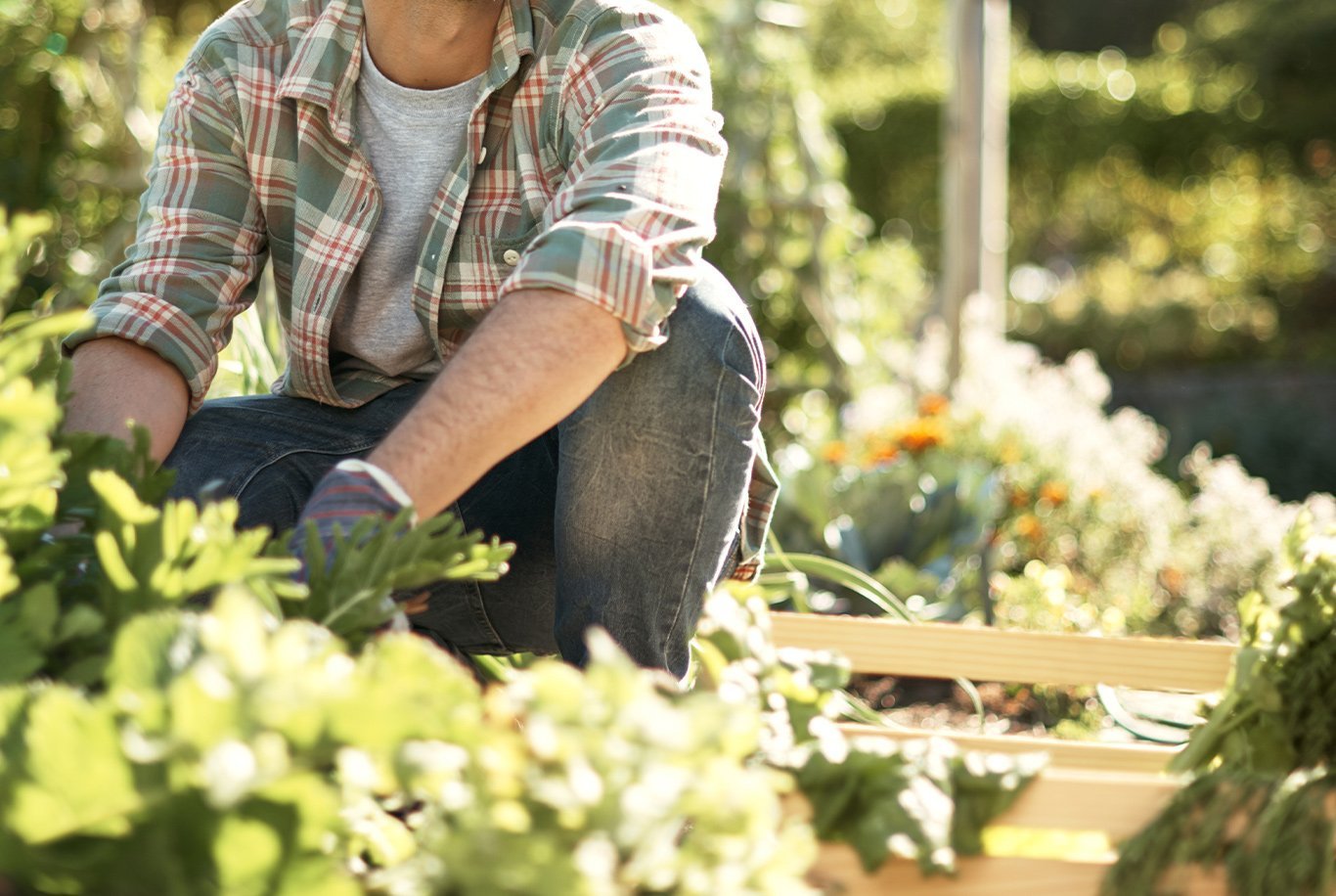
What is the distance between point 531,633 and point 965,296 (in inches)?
116

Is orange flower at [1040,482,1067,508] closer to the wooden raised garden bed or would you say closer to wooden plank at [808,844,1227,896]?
the wooden raised garden bed

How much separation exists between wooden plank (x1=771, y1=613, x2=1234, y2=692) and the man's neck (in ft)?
2.43

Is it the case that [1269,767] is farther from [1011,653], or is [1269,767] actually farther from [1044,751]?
[1011,653]

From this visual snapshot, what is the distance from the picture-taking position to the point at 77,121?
3.55 m

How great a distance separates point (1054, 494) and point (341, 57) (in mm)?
2064

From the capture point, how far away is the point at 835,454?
10.8 feet

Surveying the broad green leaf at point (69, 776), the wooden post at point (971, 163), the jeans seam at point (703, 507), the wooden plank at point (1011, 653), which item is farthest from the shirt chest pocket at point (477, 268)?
the wooden post at point (971, 163)

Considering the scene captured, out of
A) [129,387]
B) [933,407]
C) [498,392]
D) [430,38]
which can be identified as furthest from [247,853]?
[933,407]

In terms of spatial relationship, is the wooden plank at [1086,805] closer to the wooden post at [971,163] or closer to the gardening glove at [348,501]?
the gardening glove at [348,501]

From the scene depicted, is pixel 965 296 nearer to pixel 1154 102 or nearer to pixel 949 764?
pixel 949 764

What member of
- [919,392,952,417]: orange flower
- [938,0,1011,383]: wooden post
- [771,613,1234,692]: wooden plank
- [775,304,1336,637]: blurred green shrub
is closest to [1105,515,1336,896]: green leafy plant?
[771,613,1234,692]: wooden plank

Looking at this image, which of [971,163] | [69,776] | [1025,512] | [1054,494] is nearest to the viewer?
[69,776]

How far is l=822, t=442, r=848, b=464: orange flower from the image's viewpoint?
10.8 feet

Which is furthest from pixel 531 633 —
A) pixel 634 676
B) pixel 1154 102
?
pixel 1154 102
